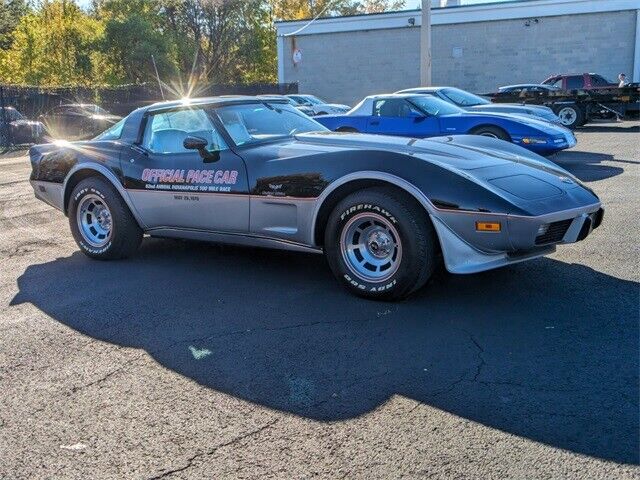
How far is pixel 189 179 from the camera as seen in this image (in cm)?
566

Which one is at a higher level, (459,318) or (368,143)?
(368,143)

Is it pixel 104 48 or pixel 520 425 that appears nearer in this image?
pixel 520 425

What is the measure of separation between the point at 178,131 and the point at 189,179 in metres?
0.58

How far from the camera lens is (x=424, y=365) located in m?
3.69

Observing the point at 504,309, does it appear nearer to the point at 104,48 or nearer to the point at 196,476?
the point at 196,476

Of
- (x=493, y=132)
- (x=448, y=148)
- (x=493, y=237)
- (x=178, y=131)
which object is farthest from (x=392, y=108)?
(x=493, y=237)

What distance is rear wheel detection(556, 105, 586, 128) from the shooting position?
2031 cm

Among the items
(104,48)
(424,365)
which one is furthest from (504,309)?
(104,48)

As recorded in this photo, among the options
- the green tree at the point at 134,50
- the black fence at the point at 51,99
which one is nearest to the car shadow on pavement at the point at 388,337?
the black fence at the point at 51,99

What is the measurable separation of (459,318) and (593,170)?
8.00 m

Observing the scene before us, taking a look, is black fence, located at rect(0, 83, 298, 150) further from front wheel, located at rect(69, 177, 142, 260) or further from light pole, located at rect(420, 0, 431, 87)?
front wheel, located at rect(69, 177, 142, 260)

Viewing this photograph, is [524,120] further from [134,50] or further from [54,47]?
[134,50]

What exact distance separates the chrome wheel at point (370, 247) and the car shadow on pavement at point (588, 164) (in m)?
6.47

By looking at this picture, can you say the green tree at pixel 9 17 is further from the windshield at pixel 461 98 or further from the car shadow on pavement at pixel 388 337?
the car shadow on pavement at pixel 388 337
